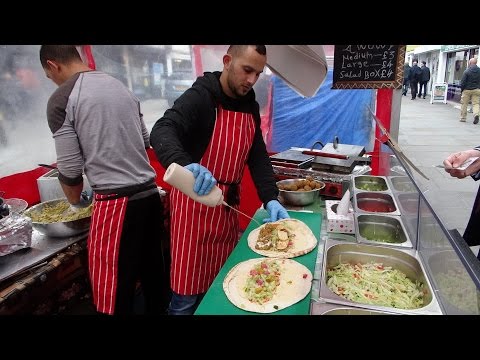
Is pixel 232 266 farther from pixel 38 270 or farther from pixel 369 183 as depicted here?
pixel 369 183

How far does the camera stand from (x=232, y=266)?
2.02 metres

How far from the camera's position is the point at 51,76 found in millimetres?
2209

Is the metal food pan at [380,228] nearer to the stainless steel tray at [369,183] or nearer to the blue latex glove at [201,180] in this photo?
the stainless steel tray at [369,183]

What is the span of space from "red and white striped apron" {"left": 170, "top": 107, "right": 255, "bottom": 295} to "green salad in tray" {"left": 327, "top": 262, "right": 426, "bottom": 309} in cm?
91

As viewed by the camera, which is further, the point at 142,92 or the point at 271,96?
the point at 271,96

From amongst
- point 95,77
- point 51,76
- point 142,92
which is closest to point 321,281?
point 95,77

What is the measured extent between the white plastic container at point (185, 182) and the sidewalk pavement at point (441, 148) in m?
1.15

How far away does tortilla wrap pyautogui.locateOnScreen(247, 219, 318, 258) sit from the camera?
2139 millimetres

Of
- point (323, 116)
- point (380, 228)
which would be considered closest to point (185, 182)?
point (380, 228)

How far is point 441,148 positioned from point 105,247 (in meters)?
9.25

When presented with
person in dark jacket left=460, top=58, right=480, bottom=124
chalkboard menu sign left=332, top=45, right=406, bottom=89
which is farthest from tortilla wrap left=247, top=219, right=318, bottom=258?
person in dark jacket left=460, top=58, right=480, bottom=124
